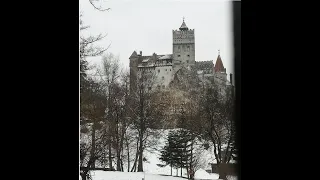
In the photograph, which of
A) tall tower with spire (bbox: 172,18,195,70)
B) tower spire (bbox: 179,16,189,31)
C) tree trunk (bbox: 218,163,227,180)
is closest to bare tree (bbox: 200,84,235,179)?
tree trunk (bbox: 218,163,227,180)

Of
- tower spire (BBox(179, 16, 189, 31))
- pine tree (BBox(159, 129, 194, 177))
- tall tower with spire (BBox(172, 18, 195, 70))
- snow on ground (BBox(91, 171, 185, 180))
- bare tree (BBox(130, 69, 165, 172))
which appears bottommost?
snow on ground (BBox(91, 171, 185, 180))

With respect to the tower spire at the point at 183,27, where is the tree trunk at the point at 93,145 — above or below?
below

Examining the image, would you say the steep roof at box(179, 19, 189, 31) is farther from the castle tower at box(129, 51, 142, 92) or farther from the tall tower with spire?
the castle tower at box(129, 51, 142, 92)

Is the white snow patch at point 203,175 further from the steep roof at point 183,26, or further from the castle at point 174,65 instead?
the steep roof at point 183,26

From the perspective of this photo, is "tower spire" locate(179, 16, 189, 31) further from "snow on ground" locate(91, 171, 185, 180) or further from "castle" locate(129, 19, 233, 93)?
"snow on ground" locate(91, 171, 185, 180)

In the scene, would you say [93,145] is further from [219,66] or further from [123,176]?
[219,66]

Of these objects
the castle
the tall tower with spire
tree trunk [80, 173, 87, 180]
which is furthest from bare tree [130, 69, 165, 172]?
tree trunk [80, 173, 87, 180]

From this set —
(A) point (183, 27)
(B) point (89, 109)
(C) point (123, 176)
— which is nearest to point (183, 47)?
(A) point (183, 27)

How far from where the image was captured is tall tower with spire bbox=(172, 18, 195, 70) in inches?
58.4

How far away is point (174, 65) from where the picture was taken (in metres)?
1.49

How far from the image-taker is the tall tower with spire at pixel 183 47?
1.48m

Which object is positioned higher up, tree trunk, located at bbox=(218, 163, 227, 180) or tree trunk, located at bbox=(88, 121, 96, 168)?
tree trunk, located at bbox=(88, 121, 96, 168)

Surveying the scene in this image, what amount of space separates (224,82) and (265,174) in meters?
0.39

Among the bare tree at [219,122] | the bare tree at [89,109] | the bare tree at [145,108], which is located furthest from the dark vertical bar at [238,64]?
the bare tree at [89,109]
